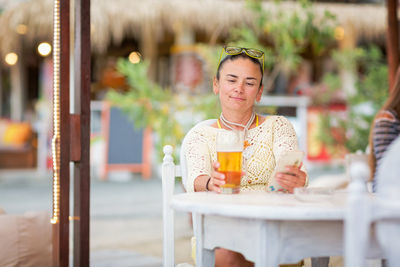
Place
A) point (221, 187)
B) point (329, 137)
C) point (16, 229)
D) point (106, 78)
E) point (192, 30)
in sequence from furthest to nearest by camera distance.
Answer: point (106, 78) < point (192, 30) < point (329, 137) < point (16, 229) < point (221, 187)

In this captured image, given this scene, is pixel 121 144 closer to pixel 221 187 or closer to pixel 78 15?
pixel 78 15

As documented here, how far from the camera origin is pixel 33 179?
8.02 meters

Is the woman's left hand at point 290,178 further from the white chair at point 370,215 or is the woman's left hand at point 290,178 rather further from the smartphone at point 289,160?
the white chair at point 370,215

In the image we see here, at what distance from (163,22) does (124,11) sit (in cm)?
90

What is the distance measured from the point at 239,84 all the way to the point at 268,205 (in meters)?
0.72

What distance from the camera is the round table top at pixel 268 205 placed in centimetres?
124

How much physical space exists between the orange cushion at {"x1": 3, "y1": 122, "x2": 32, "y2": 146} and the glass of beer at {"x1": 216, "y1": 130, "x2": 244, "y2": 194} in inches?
348

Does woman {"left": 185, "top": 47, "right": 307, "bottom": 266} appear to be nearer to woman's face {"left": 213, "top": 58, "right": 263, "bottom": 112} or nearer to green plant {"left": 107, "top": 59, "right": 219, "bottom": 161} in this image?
woman's face {"left": 213, "top": 58, "right": 263, "bottom": 112}

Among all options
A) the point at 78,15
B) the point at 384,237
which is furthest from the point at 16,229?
the point at 384,237

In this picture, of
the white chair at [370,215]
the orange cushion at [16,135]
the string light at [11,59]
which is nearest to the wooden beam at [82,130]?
the white chair at [370,215]

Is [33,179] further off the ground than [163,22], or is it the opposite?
[163,22]

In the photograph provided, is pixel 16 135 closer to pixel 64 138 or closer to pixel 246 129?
pixel 64 138

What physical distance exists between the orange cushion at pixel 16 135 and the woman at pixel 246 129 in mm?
8489

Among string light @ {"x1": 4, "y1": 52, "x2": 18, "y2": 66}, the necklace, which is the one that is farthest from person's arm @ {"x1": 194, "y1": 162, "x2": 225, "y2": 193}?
string light @ {"x1": 4, "y1": 52, "x2": 18, "y2": 66}
